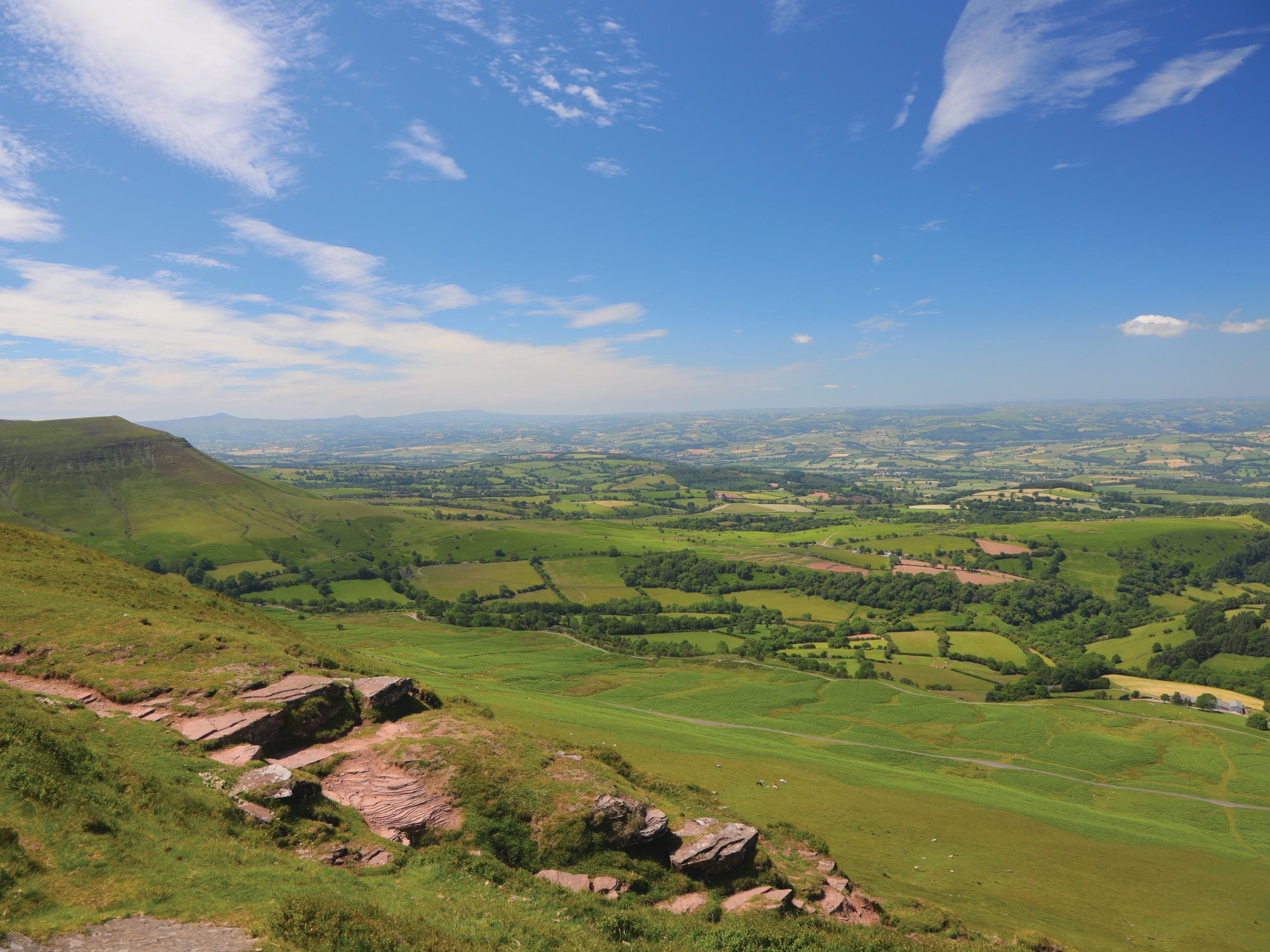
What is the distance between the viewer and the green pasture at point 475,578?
169m

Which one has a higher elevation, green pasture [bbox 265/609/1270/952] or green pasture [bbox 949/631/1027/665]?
green pasture [bbox 265/609/1270/952]

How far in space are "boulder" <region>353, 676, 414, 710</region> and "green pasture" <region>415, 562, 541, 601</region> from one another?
13367 centimetres

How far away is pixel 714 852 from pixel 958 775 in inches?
1986

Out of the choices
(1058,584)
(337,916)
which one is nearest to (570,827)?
(337,916)

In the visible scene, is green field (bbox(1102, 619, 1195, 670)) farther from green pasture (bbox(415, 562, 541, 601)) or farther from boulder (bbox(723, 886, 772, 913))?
boulder (bbox(723, 886, 772, 913))

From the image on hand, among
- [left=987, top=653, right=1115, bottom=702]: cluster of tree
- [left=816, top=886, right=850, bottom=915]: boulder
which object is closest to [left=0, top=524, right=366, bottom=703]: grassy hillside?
[left=816, top=886, right=850, bottom=915]: boulder

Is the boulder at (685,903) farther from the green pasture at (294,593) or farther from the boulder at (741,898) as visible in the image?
the green pasture at (294,593)

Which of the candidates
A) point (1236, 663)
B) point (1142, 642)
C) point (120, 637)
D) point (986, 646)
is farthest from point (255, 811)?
point (1142, 642)

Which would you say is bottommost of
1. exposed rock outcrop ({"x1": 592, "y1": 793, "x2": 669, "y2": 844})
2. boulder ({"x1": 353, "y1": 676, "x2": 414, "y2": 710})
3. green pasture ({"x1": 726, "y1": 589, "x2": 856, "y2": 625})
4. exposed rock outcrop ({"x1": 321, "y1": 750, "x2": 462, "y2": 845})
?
green pasture ({"x1": 726, "y1": 589, "x2": 856, "y2": 625})

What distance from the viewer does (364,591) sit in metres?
166

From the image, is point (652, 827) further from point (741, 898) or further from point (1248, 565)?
point (1248, 565)

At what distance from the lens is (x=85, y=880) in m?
14.3

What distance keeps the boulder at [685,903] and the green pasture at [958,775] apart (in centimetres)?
1286

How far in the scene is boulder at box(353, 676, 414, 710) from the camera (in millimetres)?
30344
